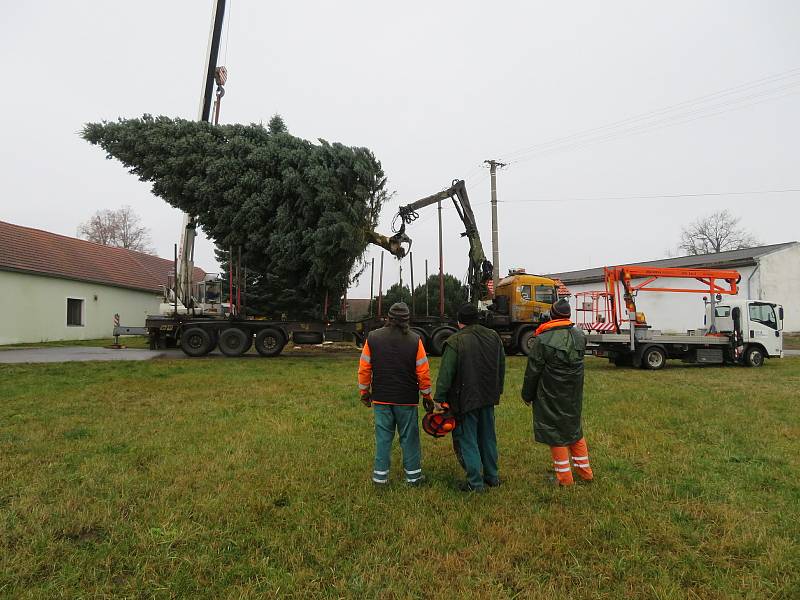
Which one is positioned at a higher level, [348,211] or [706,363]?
[348,211]

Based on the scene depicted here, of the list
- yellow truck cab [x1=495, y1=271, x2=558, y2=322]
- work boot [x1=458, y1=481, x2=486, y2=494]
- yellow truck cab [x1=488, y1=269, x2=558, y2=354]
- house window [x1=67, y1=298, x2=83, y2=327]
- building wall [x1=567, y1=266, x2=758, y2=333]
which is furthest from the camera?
building wall [x1=567, y1=266, x2=758, y2=333]

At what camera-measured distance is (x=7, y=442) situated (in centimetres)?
582

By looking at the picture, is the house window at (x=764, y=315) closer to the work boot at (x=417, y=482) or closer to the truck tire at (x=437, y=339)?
the truck tire at (x=437, y=339)

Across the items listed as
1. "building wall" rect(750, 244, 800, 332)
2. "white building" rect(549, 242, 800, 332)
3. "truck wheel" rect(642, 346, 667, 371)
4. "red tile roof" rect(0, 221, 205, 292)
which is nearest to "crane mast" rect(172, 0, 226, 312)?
"red tile roof" rect(0, 221, 205, 292)

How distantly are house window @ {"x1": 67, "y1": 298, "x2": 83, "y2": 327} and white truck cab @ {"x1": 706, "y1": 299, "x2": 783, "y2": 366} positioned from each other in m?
27.3

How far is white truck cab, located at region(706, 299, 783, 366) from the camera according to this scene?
51.5 feet

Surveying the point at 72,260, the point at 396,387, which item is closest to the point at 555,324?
the point at 396,387

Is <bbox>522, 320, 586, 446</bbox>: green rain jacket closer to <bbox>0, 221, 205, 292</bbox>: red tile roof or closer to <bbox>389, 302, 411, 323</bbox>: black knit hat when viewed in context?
<bbox>389, 302, 411, 323</bbox>: black knit hat

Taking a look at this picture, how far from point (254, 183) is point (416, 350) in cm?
1355

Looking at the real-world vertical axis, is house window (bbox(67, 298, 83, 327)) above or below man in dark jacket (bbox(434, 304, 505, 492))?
above

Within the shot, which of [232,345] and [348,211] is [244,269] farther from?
[348,211]

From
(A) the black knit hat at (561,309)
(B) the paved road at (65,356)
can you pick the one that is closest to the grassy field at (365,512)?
(A) the black knit hat at (561,309)

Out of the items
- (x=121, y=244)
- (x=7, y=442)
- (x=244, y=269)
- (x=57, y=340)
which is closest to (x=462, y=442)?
(x=7, y=442)

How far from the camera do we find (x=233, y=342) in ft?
54.7
